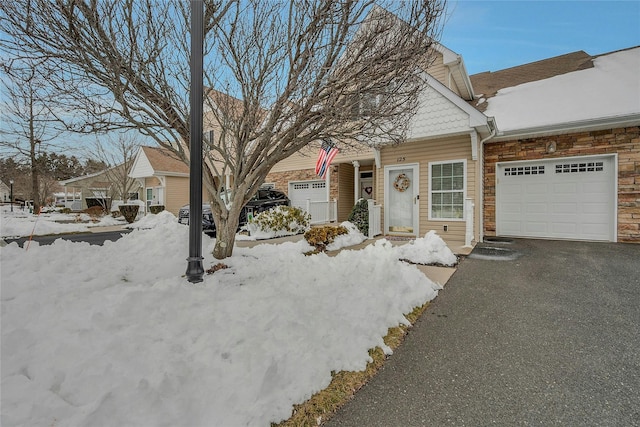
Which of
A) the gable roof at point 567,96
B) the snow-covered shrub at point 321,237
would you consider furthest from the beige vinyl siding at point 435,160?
the snow-covered shrub at point 321,237

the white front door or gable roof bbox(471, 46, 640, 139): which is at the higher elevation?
gable roof bbox(471, 46, 640, 139)

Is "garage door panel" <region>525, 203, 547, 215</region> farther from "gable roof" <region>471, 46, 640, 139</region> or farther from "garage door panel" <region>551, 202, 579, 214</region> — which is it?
"gable roof" <region>471, 46, 640, 139</region>

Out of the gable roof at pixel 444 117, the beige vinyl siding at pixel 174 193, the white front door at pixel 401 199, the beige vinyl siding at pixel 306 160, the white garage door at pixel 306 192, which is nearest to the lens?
the gable roof at pixel 444 117

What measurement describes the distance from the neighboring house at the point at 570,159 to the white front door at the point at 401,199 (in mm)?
2473

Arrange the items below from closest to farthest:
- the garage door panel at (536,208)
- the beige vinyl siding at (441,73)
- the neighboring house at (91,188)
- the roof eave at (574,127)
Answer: the roof eave at (574,127) → the garage door panel at (536,208) → the beige vinyl siding at (441,73) → the neighboring house at (91,188)

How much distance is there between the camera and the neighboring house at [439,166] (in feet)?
25.9

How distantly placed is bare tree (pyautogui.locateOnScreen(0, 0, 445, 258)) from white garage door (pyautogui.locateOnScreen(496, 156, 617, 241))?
6705mm

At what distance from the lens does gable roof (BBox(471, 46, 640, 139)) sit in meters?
7.72

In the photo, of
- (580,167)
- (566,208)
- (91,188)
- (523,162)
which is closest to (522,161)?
(523,162)

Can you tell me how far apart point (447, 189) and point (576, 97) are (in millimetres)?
5069

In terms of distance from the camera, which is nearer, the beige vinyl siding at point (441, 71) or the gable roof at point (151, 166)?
the beige vinyl siding at point (441, 71)

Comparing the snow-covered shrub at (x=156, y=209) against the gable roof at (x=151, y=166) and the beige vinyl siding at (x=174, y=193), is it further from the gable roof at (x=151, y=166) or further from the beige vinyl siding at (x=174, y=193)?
the gable roof at (x=151, y=166)

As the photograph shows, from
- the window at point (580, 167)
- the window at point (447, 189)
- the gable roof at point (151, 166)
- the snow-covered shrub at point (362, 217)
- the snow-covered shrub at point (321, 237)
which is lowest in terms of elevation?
the snow-covered shrub at point (321, 237)

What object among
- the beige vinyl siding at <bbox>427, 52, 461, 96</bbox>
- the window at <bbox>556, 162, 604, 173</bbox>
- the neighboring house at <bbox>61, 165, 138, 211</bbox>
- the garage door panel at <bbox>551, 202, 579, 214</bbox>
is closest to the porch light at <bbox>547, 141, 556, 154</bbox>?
the window at <bbox>556, 162, 604, 173</bbox>
